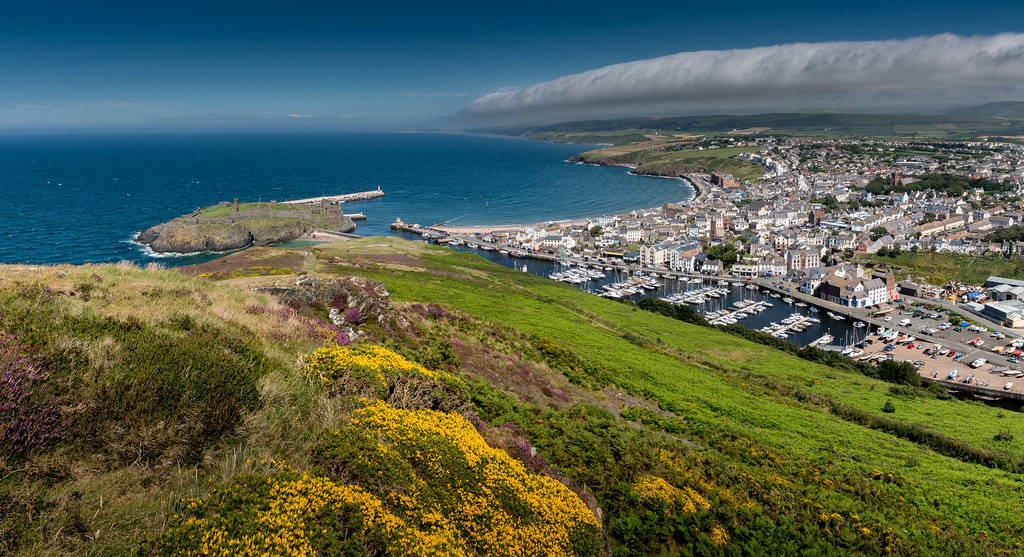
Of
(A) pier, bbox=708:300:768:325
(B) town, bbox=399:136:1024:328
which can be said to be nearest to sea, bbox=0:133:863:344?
(A) pier, bbox=708:300:768:325

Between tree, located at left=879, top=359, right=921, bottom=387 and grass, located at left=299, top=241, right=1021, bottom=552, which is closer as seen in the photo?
grass, located at left=299, top=241, right=1021, bottom=552

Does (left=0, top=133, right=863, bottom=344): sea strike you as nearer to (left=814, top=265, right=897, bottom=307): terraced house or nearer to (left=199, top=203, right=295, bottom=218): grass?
(left=814, top=265, right=897, bottom=307): terraced house

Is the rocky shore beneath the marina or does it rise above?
above

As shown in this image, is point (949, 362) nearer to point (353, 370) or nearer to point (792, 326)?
point (792, 326)

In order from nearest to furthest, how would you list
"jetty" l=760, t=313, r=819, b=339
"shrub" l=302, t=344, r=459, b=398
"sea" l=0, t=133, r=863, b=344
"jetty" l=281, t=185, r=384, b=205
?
"shrub" l=302, t=344, r=459, b=398 < "jetty" l=760, t=313, r=819, b=339 < "sea" l=0, t=133, r=863, b=344 < "jetty" l=281, t=185, r=384, b=205

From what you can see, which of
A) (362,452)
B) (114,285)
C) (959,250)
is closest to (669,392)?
(362,452)

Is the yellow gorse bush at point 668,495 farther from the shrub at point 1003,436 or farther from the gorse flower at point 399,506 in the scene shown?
the shrub at point 1003,436

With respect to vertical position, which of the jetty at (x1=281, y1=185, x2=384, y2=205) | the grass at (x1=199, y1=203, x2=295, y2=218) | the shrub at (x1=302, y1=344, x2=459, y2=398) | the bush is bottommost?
the jetty at (x1=281, y1=185, x2=384, y2=205)

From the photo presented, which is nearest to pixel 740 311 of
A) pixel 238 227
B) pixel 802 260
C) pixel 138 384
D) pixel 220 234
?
pixel 802 260
